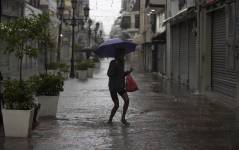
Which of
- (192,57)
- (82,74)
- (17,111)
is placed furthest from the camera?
(82,74)

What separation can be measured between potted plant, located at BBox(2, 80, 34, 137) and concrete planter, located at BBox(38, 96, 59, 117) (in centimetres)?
306

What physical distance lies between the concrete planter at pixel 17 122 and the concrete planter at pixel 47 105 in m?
3.21

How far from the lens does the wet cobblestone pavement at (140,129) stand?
10.2 m

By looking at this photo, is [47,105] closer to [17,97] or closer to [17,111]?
[17,97]

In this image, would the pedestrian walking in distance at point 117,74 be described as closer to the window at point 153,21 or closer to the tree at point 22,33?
the tree at point 22,33

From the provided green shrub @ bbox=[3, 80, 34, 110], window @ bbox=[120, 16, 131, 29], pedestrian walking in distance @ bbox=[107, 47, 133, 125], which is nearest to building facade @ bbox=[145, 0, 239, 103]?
pedestrian walking in distance @ bbox=[107, 47, 133, 125]

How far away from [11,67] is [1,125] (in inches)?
1121

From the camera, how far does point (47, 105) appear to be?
46.4 feet

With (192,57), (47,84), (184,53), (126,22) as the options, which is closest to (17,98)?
(47,84)

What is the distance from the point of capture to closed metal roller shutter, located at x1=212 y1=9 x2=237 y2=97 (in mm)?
19469

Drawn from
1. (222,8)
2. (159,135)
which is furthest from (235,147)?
(222,8)

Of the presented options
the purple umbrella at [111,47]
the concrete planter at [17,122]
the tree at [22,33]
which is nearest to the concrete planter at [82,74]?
the purple umbrella at [111,47]

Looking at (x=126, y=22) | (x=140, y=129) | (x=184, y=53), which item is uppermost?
(x=126, y=22)

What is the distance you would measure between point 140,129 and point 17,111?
277cm
